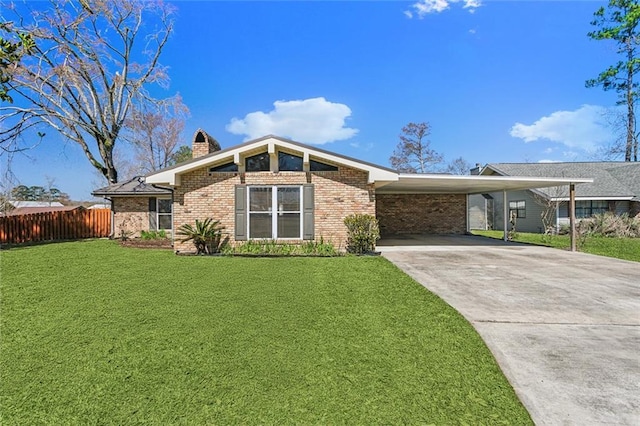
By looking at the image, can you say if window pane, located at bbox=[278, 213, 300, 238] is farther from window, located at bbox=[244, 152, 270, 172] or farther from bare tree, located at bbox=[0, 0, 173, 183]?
bare tree, located at bbox=[0, 0, 173, 183]

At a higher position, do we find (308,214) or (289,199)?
(289,199)

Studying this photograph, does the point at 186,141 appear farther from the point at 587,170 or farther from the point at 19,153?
the point at 587,170

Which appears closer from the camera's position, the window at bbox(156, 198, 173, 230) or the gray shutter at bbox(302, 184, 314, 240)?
the gray shutter at bbox(302, 184, 314, 240)

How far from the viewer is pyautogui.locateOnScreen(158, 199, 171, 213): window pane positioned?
15.2 metres

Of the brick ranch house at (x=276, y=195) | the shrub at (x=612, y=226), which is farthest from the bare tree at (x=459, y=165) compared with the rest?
the brick ranch house at (x=276, y=195)

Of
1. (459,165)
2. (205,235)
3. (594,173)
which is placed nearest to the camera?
(205,235)

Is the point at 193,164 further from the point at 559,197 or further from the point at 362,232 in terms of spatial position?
the point at 559,197

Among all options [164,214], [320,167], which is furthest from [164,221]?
[320,167]

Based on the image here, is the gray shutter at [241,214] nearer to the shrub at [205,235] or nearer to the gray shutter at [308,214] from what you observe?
the shrub at [205,235]

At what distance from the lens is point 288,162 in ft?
32.5

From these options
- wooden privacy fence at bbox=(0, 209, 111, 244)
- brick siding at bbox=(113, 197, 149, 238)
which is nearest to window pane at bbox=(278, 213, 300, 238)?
brick siding at bbox=(113, 197, 149, 238)

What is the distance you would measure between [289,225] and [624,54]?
3002cm

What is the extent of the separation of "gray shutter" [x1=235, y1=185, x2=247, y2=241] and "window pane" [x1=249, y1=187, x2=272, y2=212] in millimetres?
210

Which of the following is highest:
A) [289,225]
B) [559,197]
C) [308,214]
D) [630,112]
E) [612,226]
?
[630,112]
